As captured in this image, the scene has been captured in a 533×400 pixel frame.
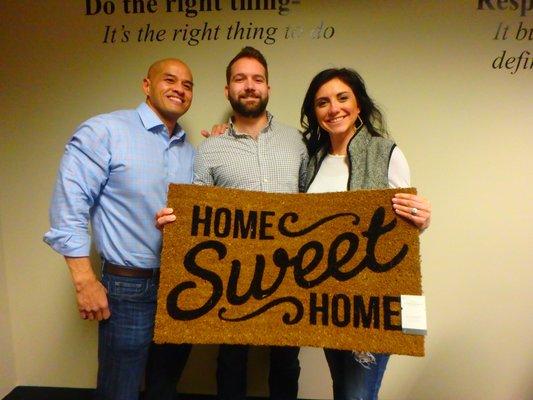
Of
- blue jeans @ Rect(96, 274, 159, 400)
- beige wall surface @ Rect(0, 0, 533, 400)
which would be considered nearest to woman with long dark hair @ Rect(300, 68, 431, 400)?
beige wall surface @ Rect(0, 0, 533, 400)

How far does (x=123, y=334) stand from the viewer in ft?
3.71

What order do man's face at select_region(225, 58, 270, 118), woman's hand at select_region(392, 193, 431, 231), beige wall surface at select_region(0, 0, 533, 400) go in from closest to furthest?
woman's hand at select_region(392, 193, 431, 231) → man's face at select_region(225, 58, 270, 118) → beige wall surface at select_region(0, 0, 533, 400)

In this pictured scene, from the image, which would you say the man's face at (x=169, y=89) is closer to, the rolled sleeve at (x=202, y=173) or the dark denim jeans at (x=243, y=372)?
the rolled sleeve at (x=202, y=173)

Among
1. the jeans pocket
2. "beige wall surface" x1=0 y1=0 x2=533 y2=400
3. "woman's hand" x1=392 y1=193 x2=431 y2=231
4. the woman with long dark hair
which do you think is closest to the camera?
"woman's hand" x1=392 y1=193 x2=431 y2=231

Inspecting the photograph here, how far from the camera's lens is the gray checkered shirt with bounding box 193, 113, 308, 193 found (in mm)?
1188

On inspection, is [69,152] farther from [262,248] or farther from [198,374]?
[198,374]

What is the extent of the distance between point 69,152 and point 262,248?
0.68 m

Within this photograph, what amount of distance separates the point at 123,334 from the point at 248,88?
0.97 meters

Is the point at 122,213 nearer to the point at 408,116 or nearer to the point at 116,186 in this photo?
the point at 116,186

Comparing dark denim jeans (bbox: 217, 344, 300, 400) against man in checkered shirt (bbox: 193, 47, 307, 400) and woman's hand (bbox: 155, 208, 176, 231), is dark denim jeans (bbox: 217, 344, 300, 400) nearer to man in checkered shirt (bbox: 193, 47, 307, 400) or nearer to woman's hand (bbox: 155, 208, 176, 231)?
man in checkered shirt (bbox: 193, 47, 307, 400)

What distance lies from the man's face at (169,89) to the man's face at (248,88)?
18cm

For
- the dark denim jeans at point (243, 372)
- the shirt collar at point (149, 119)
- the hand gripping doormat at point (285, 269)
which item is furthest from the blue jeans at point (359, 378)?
the shirt collar at point (149, 119)

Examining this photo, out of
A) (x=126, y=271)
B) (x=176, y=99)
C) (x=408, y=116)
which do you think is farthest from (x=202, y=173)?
(x=408, y=116)

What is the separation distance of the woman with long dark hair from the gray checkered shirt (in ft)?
0.23
